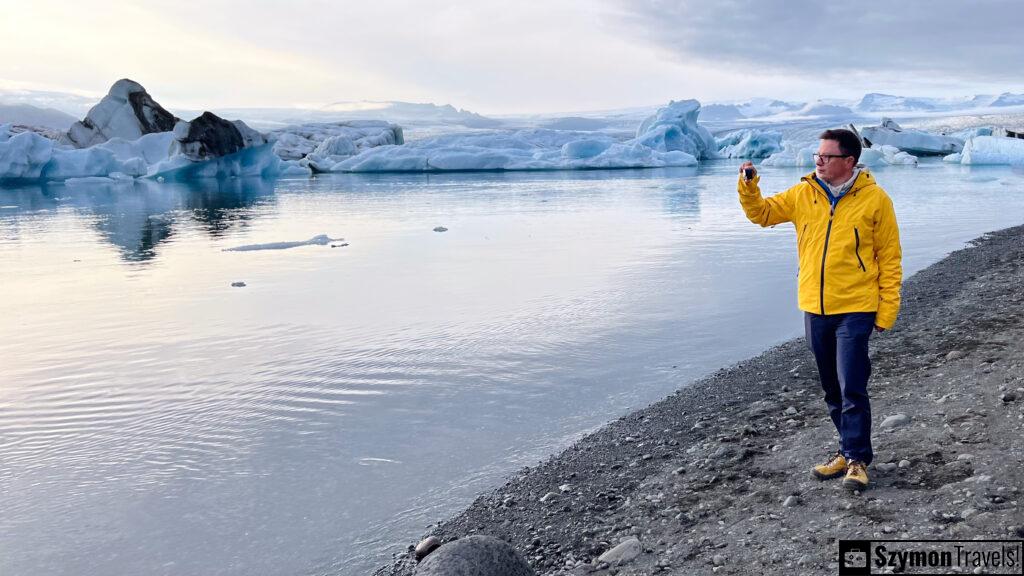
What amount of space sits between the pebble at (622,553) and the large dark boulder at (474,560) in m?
0.61

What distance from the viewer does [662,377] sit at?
6230 millimetres

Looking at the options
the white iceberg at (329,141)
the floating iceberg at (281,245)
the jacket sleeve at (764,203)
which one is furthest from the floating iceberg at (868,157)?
the jacket sleeve at (764,203)

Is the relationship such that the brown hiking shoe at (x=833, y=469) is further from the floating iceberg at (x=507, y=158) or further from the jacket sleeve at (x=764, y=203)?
the floating iceberg at (x=507, y=158)

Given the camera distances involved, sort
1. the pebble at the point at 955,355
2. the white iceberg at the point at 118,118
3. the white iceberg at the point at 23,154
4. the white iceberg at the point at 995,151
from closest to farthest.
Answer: the pebble at the point at 955,355 < the white iceberg at the point at 23,154 < the white iceberg at the point at 995,151 < the white iceberg at the point at 118,118

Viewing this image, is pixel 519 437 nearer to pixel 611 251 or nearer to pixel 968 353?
pixel 968 353

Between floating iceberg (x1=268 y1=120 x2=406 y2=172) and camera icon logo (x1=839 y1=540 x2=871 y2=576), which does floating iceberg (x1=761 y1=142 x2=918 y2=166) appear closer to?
floating iceberg (x1=268 y1=120 x2=406 y2=172)

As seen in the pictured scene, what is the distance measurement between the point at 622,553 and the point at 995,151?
4040 centimetres

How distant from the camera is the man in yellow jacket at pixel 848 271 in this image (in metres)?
3.31

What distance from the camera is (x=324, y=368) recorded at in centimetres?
666

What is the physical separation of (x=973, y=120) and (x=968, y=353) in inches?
3551

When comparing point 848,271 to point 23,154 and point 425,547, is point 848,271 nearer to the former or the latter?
point 425,547

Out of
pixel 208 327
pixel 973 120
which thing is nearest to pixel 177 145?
pixel 208 327

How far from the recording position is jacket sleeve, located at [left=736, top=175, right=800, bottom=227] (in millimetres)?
3529

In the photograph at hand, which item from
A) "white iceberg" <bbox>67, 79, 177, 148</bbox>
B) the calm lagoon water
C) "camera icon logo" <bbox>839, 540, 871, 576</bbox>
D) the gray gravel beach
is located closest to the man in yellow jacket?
the gray gravel beach
